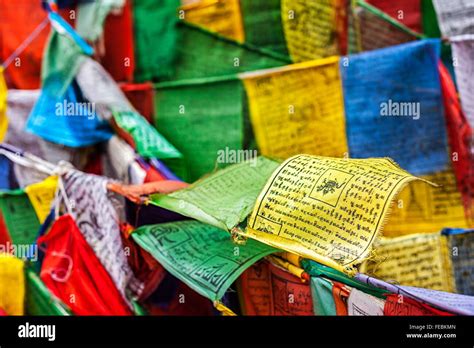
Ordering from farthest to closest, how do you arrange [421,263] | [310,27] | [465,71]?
[310,27]
[465,71]
[421,263]

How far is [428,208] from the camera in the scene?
104 inches

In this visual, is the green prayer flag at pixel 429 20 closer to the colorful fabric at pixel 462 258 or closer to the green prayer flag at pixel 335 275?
the colorful fabric at pixel 462 258

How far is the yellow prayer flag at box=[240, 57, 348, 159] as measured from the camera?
2684mm

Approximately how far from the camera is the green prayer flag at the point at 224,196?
1938mm

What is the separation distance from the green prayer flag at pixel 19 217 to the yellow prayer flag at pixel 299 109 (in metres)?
0.89

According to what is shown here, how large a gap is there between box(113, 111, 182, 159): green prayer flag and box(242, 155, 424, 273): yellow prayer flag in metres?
0.87

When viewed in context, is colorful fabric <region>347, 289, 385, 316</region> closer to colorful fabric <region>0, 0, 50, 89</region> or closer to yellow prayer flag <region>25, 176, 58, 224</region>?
yellow prayer flag <region>25, 176, 58, 224</region>

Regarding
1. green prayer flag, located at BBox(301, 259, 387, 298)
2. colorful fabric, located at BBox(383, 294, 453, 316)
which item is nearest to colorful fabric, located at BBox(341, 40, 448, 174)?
green prayer flag, located at BBox(301, 259, 387, 298)


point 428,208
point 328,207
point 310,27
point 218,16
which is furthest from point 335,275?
point 218,16

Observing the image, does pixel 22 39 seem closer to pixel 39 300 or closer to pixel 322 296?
pixel 39 300

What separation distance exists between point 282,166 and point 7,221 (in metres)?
1.34

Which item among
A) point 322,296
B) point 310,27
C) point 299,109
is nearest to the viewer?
point 322,296

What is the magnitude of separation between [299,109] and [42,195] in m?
0.97

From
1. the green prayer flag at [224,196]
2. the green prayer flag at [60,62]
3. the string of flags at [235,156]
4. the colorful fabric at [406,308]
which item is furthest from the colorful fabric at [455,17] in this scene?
the green prayer flag at [60,62]
